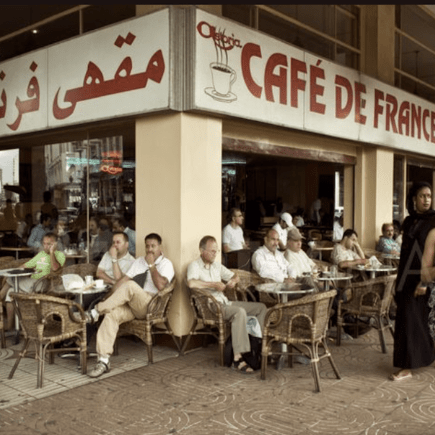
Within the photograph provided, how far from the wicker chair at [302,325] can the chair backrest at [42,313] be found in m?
1.83

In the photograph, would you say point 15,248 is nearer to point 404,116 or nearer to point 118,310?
point 118,310

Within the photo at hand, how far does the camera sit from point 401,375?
496cm

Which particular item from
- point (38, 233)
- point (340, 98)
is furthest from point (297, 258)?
point (38, 233)

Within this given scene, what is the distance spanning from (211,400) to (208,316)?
50.8 inches

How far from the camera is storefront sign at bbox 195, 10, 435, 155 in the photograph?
229 inches

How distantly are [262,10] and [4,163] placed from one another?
5.38 m

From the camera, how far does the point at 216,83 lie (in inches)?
231

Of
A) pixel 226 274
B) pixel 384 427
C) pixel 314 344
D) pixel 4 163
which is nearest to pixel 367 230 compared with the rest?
pixel 226 274

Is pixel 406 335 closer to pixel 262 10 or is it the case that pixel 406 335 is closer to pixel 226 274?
pixel 226 274

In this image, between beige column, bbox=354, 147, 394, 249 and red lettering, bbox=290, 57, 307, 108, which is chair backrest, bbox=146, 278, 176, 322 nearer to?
red lettering, bbox=290, 57, 307, 108

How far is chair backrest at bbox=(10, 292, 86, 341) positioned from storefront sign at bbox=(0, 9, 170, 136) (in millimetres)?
2374

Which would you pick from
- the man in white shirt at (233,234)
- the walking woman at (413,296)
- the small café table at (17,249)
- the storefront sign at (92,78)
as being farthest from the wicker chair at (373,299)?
the small café table at (17,249)

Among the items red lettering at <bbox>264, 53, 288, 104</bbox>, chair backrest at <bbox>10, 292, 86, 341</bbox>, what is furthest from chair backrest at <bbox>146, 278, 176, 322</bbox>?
red lettering at <bbox>264, 53, 288, 104</bbox>

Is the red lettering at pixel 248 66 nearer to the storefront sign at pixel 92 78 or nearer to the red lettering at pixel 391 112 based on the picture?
the storefront sign at pixel 92 78
